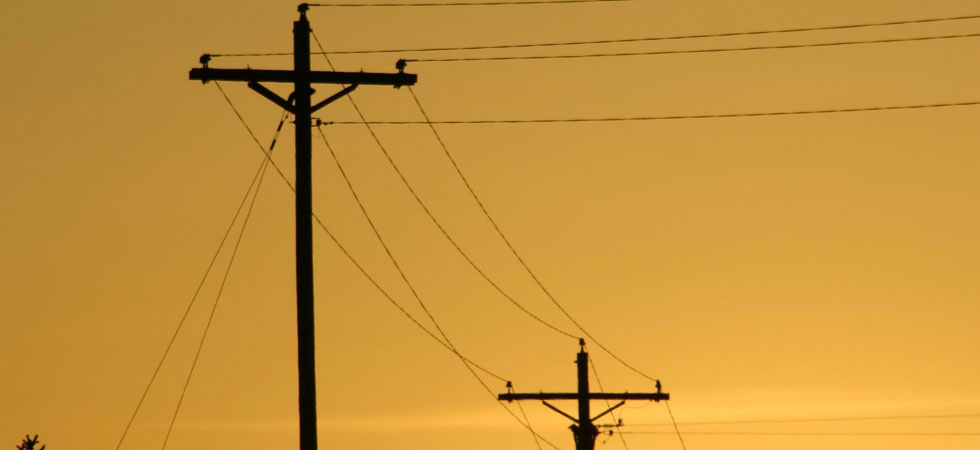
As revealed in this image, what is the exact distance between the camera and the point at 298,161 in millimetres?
32031

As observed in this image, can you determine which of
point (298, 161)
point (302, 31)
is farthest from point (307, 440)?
point (302, 31)

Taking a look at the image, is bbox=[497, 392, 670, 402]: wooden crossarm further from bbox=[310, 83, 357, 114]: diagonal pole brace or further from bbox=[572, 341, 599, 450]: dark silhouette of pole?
bbox=[310, 83, 357, 114]: diagonal pole brace

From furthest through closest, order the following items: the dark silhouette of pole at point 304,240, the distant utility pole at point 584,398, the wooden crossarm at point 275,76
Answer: the distant utility pole at point 584,398, the wooden crossarm at point 275,76, the dark silhouette of pole at point 304,240

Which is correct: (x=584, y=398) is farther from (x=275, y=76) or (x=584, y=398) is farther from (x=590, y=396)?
(x=275, y=76)

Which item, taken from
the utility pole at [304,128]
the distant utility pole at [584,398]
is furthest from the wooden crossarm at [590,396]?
the utility pole at [304,128]

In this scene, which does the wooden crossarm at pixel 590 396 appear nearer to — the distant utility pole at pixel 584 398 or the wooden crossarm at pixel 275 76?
the distant utility pole at pixel 584 398

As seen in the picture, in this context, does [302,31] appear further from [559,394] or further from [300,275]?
[559,394]

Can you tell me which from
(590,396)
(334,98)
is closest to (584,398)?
(590,396)

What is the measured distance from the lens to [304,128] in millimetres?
32219

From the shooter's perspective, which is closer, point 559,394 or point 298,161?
point 298,161

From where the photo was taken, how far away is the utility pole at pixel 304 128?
31406 millimetres

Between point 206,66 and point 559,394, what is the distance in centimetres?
2018

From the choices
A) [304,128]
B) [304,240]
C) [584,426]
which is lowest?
[304,240]

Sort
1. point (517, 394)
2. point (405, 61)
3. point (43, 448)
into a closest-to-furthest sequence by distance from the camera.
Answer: point (405, 61) → point (43, 448) → point (517, 394)
